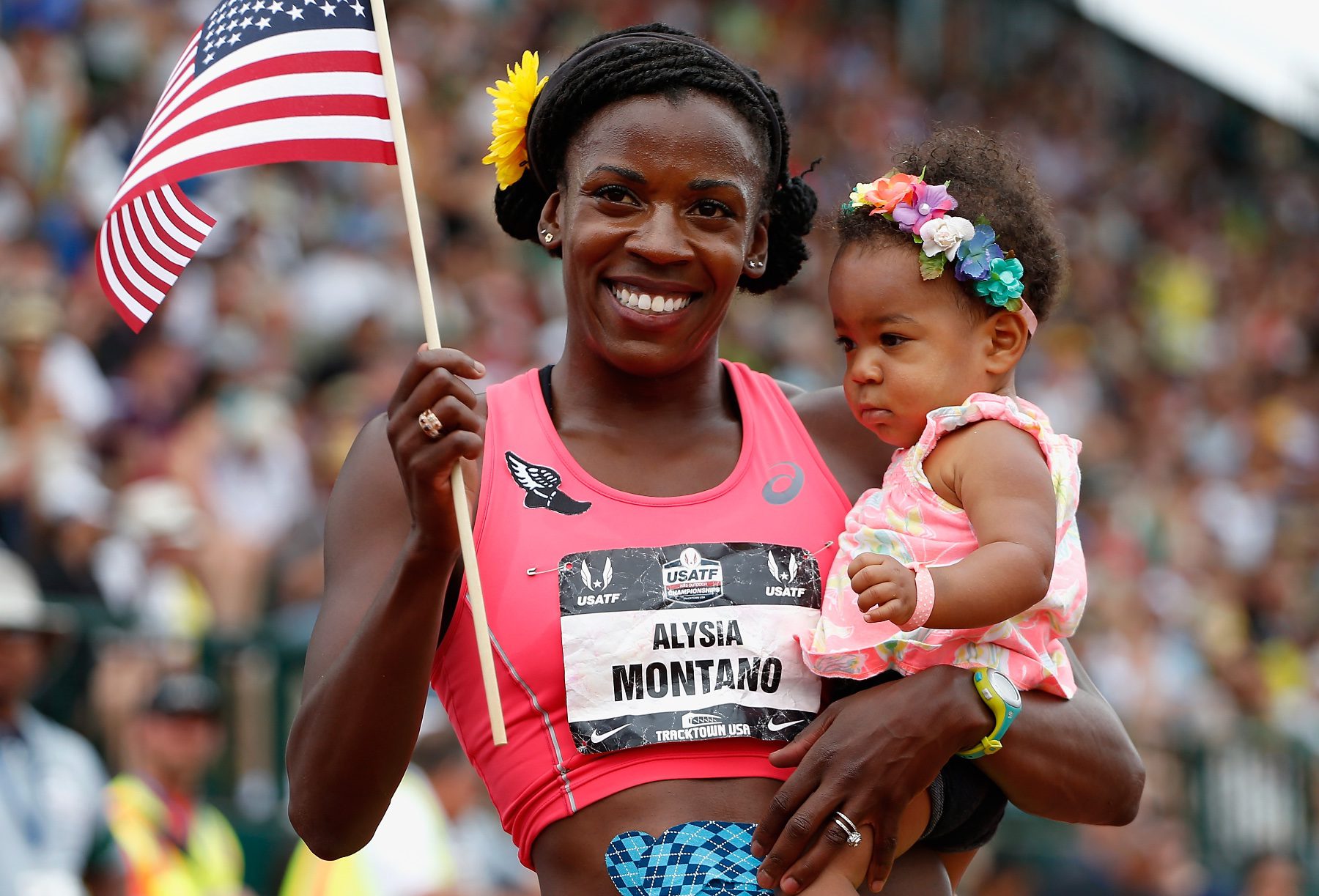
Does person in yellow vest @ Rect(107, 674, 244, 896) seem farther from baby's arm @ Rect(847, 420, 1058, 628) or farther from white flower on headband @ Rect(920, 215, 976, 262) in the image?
white flower on headband @ Rect(920, 215, 976, 262)

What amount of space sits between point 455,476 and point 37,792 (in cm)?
341

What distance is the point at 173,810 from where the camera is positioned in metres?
5.90

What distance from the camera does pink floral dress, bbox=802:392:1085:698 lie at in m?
2.92

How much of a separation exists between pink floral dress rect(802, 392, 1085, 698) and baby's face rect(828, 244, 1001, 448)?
4cm

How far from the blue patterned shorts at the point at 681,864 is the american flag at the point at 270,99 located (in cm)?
124

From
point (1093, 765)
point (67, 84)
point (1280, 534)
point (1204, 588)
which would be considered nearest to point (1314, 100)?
point (1280, 534)

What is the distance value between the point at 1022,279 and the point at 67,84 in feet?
21.0

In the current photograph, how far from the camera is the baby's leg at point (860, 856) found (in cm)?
280

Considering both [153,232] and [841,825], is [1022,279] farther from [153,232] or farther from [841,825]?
[153,232]

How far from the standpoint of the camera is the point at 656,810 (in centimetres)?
282

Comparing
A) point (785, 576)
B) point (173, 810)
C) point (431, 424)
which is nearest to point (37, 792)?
point (173, 810)

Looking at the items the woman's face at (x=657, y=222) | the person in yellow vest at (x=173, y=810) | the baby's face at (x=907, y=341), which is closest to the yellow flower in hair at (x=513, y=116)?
the woman's face at (x=657, y=222)

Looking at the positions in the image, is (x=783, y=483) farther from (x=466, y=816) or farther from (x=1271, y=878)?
(x=1271, y=878)

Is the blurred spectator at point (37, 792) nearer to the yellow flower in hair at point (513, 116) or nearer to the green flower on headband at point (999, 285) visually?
the yellow flower in hair at point (513, 116)
